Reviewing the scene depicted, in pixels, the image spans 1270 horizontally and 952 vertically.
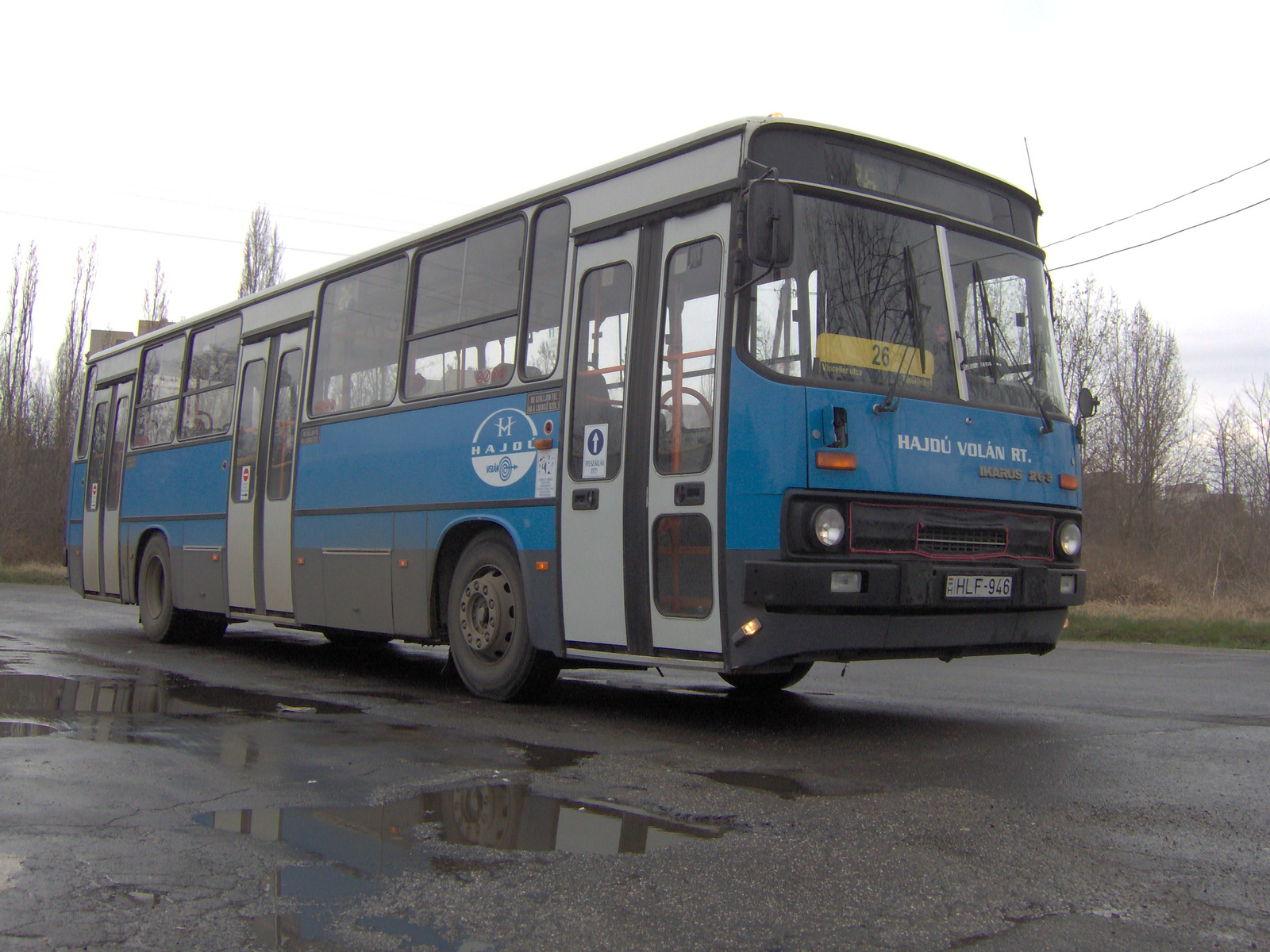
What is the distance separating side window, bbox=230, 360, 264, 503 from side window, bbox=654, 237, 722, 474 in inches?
230

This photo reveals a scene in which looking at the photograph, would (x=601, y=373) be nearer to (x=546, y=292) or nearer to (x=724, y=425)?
(x=546, y=292)

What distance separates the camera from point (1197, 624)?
1733 cm

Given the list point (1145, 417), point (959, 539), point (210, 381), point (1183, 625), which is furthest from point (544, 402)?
point (1145, 417)

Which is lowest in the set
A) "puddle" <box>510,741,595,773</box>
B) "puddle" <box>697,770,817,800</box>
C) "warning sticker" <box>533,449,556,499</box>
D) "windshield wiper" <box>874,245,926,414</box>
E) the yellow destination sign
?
"puddle" <box>510,741,595,773</box>

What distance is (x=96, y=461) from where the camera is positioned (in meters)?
15.0

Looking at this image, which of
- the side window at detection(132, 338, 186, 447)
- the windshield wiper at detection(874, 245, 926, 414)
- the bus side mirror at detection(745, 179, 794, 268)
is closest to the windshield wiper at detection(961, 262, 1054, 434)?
the windshield wiper at detection(874, 245, 926, 414)

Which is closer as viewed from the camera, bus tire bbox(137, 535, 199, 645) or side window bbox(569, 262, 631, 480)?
side window bbox(569, 262, 631, 480)

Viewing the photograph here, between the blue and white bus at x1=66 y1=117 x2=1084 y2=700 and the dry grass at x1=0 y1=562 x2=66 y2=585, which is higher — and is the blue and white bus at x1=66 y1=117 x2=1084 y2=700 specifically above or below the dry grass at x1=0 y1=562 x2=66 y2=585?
above

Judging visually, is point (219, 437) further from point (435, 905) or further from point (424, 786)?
point (435, 905)

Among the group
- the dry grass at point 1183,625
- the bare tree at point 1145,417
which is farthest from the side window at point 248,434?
the bare tree at point 1145,417

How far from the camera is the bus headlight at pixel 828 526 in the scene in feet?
19.7

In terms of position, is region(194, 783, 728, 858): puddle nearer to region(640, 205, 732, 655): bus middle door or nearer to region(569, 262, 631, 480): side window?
region(640, 205, 732, 655): bus middle door

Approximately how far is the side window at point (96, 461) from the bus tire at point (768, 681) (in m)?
9.83

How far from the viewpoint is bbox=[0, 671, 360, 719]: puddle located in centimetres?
725
